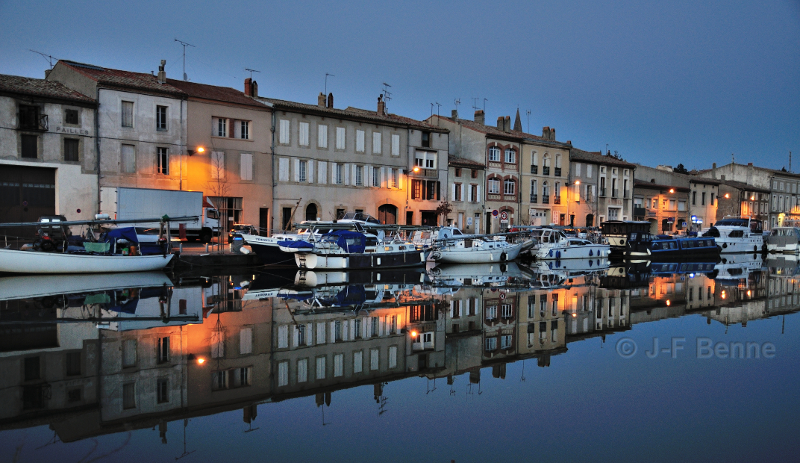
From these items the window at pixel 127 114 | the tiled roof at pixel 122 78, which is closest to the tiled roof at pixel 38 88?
the tiled roof at pixel 122 78

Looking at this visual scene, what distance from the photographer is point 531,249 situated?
119 ft

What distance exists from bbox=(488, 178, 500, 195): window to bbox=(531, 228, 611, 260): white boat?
1079 centimetres

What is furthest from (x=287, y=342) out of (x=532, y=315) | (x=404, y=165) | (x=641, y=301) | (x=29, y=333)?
(x=404, y=165)

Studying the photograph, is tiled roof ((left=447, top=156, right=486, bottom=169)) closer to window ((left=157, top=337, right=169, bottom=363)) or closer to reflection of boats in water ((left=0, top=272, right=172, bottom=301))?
reflection of boats in water ((left=0, top=272, right=172, bottom=301))

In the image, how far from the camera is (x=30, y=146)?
1129 inches

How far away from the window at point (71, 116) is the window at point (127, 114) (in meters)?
→ 2.25

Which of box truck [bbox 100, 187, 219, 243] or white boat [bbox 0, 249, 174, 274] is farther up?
box truck [bbox 100, 187, 219, 243]

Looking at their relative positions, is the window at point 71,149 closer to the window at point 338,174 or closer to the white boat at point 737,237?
the window at point 338,174

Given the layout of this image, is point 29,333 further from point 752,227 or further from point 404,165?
point 752,227

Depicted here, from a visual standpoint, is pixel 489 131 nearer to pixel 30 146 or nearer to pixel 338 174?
pixel 338 174

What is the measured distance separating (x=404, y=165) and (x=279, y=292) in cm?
2501

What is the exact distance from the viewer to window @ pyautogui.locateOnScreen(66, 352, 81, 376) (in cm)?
904

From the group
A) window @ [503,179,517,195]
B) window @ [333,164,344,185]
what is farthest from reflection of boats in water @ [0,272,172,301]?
window @ [503,179,517,195]

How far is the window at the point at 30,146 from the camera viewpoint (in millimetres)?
28453
